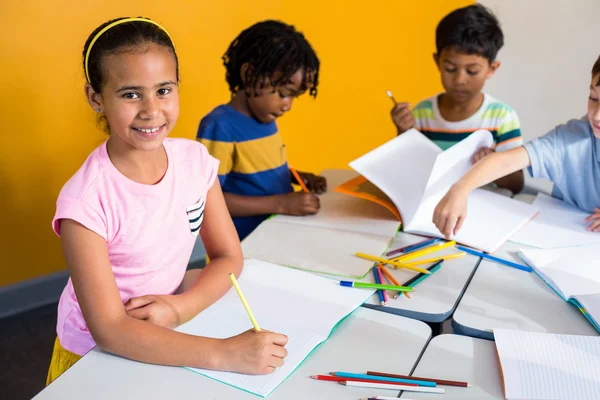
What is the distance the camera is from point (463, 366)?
95 cm

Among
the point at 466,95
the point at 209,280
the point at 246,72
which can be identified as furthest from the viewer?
the point at 466,95

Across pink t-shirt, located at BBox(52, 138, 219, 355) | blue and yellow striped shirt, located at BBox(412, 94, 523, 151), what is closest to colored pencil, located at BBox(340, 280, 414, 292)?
pink t-shirt, located at BBox(52, 138, 219, 355)

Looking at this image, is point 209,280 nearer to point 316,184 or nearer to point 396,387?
point 396,387

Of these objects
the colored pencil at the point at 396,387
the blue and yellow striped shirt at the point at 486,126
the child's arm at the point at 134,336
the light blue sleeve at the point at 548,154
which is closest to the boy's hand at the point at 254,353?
the child's arm at the point at 134,336

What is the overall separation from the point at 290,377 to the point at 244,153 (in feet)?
3.13

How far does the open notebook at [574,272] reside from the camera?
1.12m

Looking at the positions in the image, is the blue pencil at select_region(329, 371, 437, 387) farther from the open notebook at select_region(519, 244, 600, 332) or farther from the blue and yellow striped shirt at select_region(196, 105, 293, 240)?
the blue and yellow striped shirt at select_region(196, 105, 293, 240)

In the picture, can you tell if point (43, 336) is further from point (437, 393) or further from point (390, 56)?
point (390, 56)

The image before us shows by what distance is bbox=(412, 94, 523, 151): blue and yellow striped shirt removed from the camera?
1966mm

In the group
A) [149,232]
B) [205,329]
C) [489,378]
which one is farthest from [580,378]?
[149,232]

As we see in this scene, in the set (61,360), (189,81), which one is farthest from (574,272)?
(189,81)

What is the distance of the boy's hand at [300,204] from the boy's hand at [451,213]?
34 centimetres

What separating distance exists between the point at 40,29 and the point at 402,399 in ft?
6.21

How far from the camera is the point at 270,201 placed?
5.44ft
